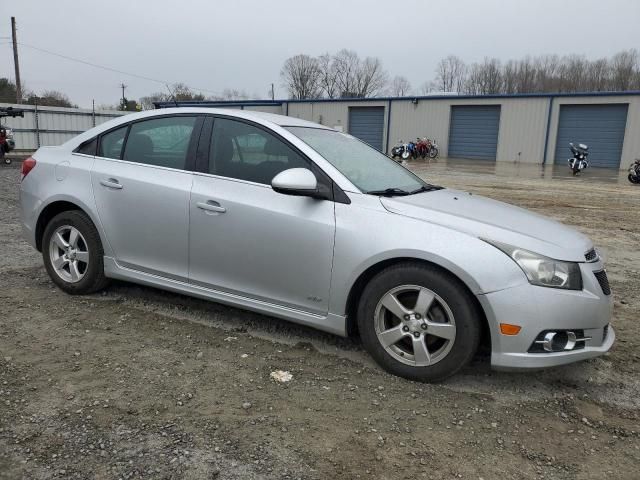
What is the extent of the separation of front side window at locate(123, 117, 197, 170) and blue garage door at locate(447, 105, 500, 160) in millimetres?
30420

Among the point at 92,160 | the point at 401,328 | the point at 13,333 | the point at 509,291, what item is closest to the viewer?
the point at 509,291

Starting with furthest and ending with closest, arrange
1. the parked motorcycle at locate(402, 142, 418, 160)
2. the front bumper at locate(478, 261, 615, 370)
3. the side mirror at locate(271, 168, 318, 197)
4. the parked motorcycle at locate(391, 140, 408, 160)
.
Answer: the parked motorcycle at locate(391, 140, 408, 160) → the parked motorcycle at locate(402, 142, 418, 160) → the side mirror at locate(271, 168, 318, 197) → the front bumper at locate(478, 261, 615, 370)

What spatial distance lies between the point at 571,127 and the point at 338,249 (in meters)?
30.2

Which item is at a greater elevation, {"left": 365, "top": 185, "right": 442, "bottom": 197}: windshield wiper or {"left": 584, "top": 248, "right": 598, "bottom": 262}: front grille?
{"left": 365, "top": 185, "right": 442, "bottom": 197}: windshield wiper

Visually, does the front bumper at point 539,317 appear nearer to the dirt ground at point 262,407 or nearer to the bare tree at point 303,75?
the dirt ground at point 262,407

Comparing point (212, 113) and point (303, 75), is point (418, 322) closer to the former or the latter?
point (212, 113)

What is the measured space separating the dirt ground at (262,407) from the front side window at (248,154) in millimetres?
1177

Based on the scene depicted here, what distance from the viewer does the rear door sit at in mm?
Answer: 3871

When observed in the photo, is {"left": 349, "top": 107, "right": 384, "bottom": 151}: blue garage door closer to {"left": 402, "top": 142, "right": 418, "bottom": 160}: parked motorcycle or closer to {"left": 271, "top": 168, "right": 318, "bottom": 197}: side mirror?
{"left": 402, "top": 142, "right": 418, "bottom": 160}: parked motorcycle

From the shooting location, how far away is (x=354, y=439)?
2.62 metres

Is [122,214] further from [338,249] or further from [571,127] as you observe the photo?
[571,127]

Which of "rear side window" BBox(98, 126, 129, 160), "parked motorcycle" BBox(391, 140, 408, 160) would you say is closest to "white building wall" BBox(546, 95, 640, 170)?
"parked motorcycle" BBox(391, 140, 408, 160)

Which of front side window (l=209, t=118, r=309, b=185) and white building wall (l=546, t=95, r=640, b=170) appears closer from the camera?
front side window (l=209, t=118, r=309, b=185)

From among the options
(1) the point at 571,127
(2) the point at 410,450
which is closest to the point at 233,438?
(2) the point at 410,450
